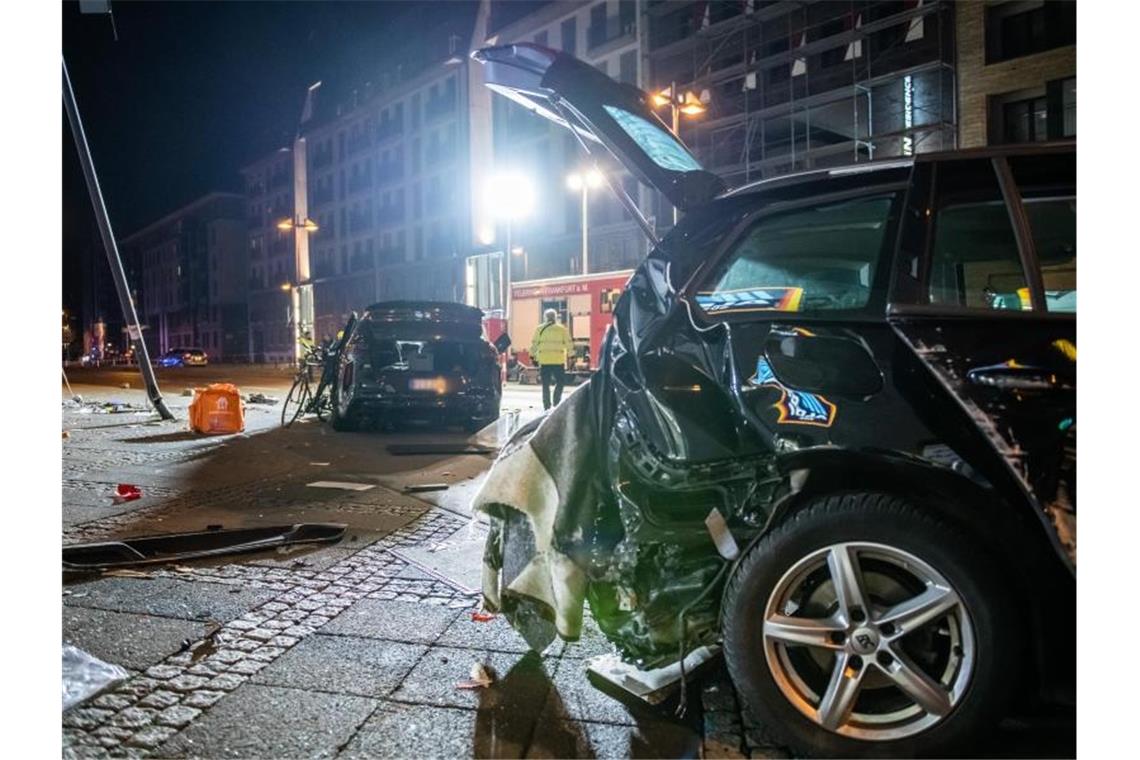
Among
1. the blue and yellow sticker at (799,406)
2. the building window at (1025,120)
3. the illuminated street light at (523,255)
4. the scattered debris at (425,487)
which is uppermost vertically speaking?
the building window at (1025,120)

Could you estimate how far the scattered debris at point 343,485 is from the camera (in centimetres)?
725

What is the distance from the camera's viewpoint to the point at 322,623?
3.72 metres

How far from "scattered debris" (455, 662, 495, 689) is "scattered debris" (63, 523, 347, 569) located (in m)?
2.40

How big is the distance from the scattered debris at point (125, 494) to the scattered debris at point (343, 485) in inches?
56.6

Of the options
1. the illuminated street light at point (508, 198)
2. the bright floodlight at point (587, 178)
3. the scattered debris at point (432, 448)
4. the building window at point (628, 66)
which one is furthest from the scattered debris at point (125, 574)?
the building window at point (628, 66)

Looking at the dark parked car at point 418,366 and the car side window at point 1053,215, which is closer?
the car side window at point 1053,215

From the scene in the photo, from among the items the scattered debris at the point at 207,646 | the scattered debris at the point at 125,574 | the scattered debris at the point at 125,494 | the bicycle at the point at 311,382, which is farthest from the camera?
the bicycle at the point at 311,382

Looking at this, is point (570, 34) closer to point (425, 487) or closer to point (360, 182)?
point (360, 182)

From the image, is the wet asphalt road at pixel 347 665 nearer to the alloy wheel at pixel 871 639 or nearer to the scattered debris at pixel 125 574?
the scattered debris at pixel 125 574

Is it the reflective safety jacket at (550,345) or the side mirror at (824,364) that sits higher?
A: the reflective safety jacket at (550,345)

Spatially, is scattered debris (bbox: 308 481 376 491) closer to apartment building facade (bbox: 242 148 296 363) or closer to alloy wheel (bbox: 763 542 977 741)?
alloy wheel (bbox: 763 542 977 741)

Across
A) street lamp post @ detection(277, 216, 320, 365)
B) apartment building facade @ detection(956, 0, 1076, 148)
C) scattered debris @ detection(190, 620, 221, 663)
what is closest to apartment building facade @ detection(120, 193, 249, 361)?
street lamp post @ detection(277, 216, 320, 365)

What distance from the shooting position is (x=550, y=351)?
13.5 metres

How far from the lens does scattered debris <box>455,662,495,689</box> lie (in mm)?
3033
